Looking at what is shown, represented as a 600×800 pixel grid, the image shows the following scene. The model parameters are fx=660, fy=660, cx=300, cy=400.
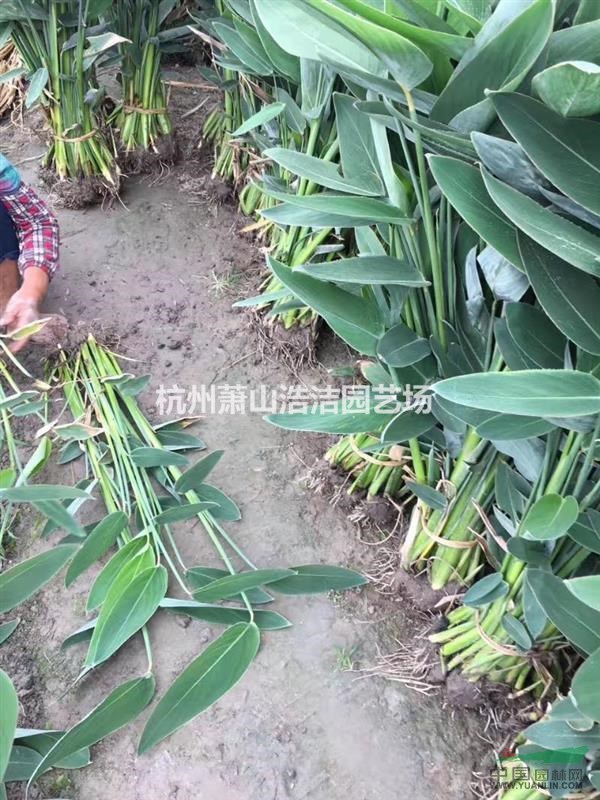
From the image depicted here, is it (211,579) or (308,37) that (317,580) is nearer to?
(211,579)

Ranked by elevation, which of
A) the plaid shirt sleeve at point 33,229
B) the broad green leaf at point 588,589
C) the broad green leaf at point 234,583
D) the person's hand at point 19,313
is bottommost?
the broad green leaf at point 234,583

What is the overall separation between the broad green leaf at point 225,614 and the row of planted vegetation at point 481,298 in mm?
173

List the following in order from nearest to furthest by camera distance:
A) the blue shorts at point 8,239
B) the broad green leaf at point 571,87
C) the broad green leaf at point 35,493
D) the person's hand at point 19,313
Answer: the broad green leaf at point 571,87 → the broad green leaf at point 35,493 → the person's hand at point 19,313 → the blue shorts at point 8,239

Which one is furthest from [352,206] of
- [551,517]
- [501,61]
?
[551,517]

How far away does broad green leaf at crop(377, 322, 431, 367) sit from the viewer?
67 centimetres

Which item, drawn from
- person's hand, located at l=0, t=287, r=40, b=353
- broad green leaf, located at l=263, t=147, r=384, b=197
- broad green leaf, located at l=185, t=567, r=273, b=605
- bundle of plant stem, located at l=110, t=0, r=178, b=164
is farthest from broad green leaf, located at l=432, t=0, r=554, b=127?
bundle of plant stem, located at l=110, t=0, r=178, b=164

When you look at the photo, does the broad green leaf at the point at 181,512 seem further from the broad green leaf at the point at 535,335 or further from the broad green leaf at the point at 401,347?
the broad green leaf at the point at 535,335

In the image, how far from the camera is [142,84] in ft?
4.48

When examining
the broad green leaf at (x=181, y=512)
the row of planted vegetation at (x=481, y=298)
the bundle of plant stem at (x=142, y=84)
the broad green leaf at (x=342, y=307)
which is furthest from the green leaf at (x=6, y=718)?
the bundle of plant stem at (x=142, y=84)

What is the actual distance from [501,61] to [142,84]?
1070mm

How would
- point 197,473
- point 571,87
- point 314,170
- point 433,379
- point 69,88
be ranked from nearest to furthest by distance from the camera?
1. point 571,87
2. point 314,170
3. point 433,379
4. point 197,473
5. point 69,88

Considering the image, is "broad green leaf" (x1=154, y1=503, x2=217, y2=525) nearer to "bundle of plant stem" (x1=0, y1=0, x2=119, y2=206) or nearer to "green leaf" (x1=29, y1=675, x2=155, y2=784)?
"green leaf" (x1=29, y1=675, x2=155, y2=784)

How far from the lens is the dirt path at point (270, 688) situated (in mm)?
691

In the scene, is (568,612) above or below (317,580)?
above
